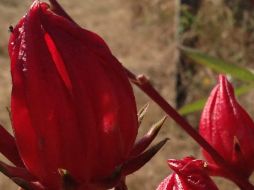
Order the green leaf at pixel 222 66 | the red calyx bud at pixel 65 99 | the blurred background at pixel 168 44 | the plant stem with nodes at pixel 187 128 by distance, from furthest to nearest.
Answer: the blurred background at pixel 168 44
the green leaf at pixel 222 66
the plant stem with nodes at pixel 187 128
the red calyx bud at pixel 65 99

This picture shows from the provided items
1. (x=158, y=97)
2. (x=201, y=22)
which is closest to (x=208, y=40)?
(x=201, y=22)

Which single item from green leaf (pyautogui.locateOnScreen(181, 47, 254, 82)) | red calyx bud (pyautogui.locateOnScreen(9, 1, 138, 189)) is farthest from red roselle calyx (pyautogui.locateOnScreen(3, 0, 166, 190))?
green leaf (pyautogui.locateOnScreen(181, 47, 254, 82))

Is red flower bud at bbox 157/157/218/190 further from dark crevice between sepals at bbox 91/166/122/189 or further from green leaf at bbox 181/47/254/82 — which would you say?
green leaf at bbox 181/47/254/82

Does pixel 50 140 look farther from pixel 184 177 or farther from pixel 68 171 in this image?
pixel 184 177

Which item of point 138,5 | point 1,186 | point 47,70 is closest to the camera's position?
point 47,70

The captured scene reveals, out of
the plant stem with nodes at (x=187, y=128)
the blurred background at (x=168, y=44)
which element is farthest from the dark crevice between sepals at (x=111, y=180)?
the blurred background at (x=168, y=44)

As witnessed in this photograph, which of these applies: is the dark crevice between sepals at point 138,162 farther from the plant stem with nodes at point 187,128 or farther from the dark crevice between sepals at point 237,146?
the dark crevice between sepals at point 237,146
